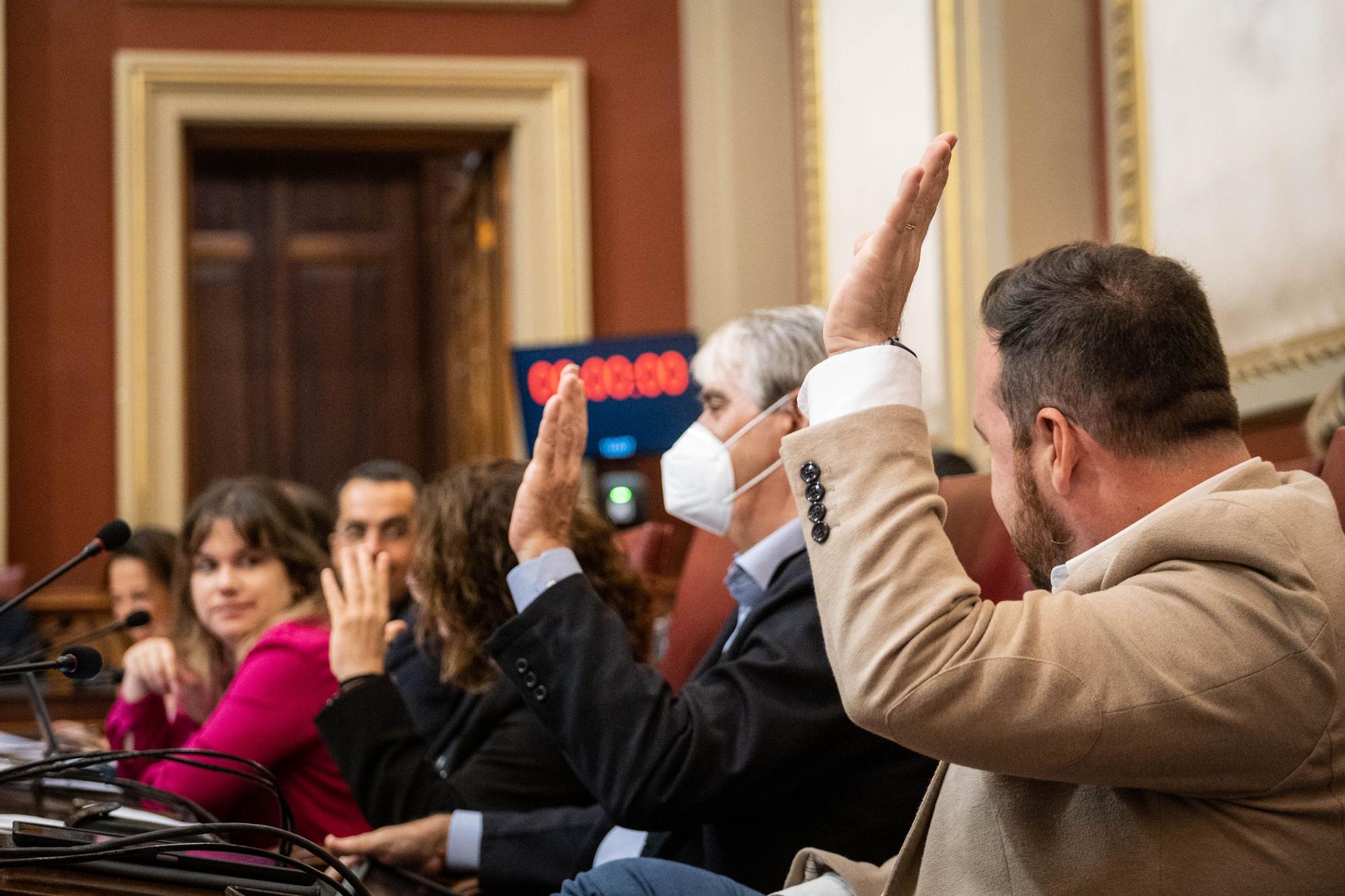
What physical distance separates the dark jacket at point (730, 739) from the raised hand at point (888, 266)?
54cm

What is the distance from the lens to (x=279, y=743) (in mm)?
2020

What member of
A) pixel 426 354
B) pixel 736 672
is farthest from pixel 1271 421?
pixel 426 354

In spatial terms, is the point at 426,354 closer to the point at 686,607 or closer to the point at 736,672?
the point at 686,607

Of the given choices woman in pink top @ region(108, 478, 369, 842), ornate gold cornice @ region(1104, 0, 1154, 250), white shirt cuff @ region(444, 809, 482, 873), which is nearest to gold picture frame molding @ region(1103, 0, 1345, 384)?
ornate gold cornice @ region(1104, 0, 1154, 250)

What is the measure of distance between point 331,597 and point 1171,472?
1.17 meters

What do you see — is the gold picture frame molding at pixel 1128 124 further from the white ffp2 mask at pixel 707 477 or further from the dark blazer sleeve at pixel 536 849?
the dark blazer sleeve at pixel 536 849

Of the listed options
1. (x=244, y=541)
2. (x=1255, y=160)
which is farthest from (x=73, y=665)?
(x=1255, y=160)

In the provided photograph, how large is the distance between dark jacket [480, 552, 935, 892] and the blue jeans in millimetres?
214

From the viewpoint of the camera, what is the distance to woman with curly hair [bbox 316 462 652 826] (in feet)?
5.72

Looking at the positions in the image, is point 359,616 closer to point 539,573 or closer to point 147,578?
point 539,573

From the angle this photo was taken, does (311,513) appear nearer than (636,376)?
Yes

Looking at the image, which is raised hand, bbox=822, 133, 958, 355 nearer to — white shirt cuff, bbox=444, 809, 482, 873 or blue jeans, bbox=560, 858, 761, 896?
blue jeans, bbox=560, 858, 761, 896

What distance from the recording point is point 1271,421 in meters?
2.74

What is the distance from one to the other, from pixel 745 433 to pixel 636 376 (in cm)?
323
